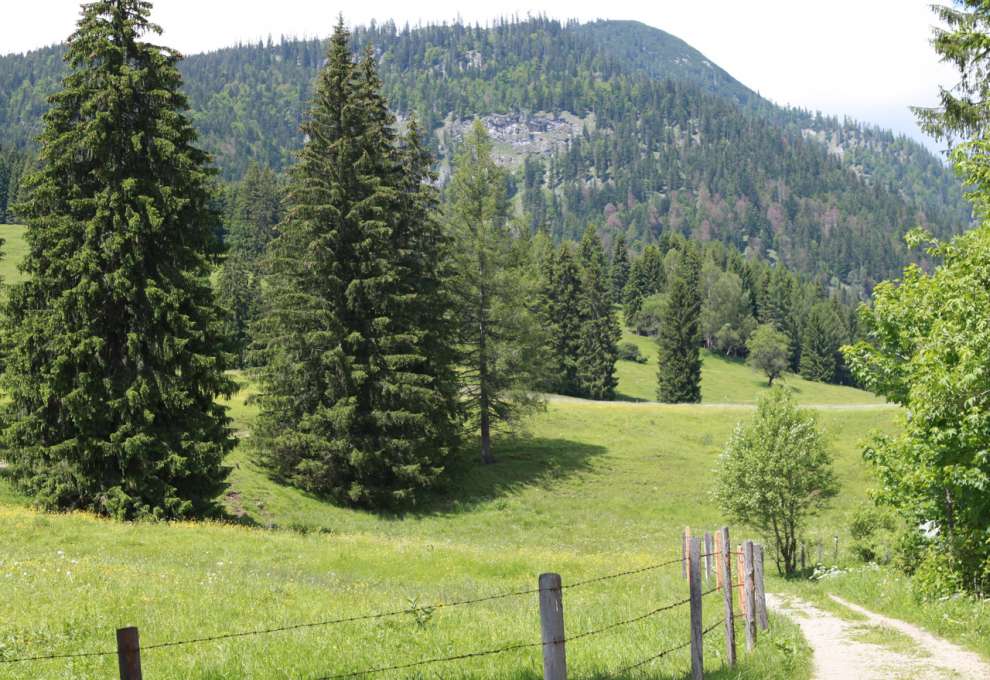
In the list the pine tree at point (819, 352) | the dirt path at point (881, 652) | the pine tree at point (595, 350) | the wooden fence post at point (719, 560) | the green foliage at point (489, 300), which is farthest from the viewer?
the pine tree at point (819, 352)

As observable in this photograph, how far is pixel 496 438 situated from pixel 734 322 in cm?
10094

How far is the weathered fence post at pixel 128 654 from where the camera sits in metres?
5.41

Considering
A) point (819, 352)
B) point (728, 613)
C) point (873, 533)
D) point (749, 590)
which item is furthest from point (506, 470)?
point (819, 352)

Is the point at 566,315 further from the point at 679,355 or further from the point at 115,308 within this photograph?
the point at 115,308

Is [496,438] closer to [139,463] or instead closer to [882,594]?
[139,463]

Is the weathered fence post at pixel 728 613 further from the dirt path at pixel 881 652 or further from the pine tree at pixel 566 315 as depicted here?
the pine tree at pixel 566 315

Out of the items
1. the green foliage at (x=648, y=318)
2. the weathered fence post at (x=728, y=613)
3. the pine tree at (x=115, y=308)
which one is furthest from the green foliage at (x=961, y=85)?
the green foliage at (x=648, y=318)

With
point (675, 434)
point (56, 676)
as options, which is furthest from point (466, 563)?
point (675, 434)

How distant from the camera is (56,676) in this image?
884cm

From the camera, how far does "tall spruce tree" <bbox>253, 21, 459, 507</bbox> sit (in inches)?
1335

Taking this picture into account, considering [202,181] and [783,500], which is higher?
[202,181]

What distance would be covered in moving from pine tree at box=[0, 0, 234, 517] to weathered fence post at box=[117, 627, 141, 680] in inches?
803

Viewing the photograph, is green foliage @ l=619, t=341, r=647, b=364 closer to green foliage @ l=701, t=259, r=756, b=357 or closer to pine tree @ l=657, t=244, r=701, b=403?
green foliage @ l=701, t=259, r=756, b=357

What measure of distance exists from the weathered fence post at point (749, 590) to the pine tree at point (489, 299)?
29084 mm
